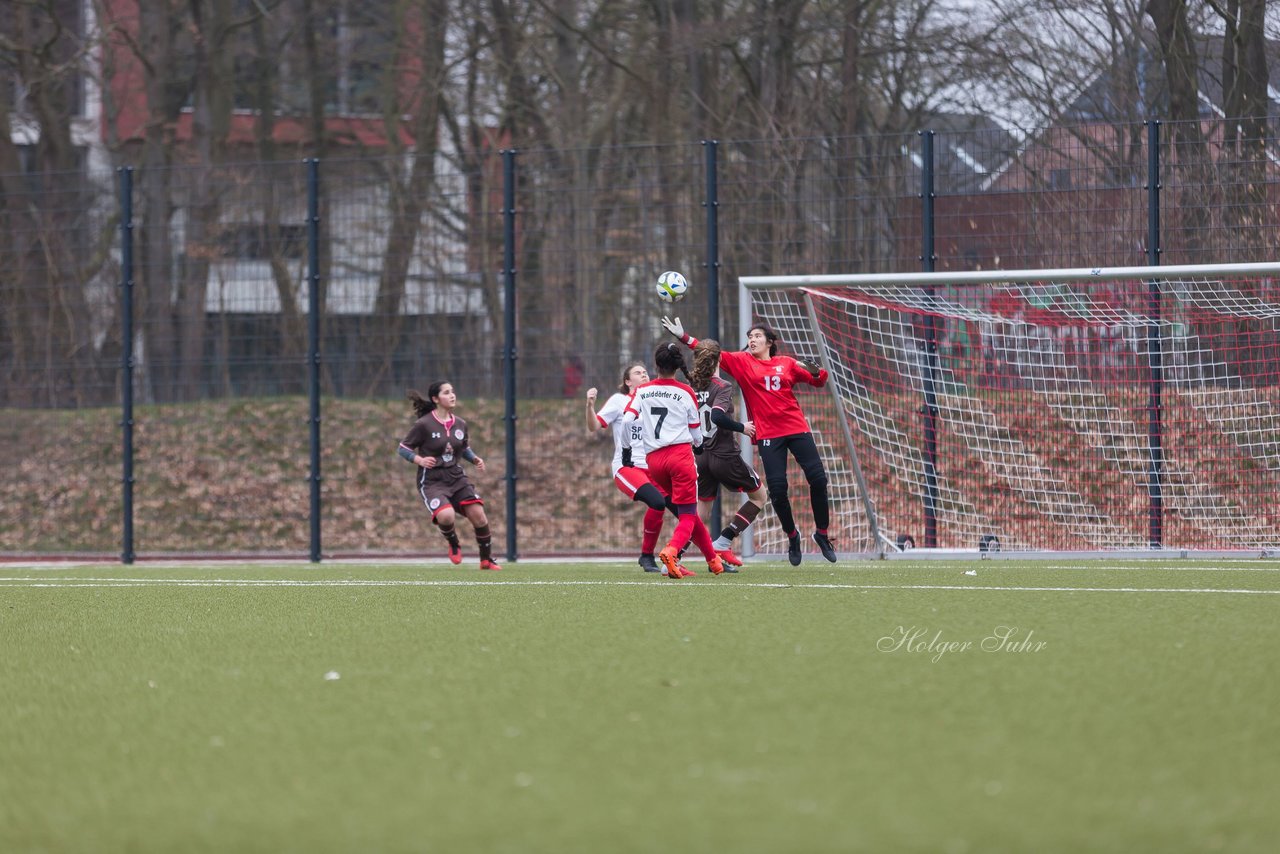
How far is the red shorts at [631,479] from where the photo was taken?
35.0ft

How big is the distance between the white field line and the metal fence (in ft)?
11.4

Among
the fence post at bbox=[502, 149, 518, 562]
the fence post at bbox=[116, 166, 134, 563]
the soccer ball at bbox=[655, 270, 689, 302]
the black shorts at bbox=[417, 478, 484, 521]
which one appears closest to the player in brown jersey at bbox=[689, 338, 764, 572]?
the soccer ball at bbox=[655, 270, 689, 302]

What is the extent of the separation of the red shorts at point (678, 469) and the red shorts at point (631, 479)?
8 centimetres

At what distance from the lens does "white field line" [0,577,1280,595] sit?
8812 millimetres

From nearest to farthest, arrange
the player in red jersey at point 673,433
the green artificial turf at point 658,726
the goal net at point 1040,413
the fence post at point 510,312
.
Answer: the green artificial turf at point 658,726 → the player in red jersey at point 673,433 → the goal net at point 1040,413 → the fence post at point 510,312

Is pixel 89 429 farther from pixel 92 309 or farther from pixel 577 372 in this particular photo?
pixel 577 372

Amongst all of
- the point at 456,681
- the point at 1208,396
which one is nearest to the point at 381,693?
the point at 456,681

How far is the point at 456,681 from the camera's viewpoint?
225 inches

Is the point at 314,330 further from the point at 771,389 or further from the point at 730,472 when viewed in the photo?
the point at 771,389

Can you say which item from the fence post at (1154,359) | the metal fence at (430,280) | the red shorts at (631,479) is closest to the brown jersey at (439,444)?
the metal fence at (430,280)

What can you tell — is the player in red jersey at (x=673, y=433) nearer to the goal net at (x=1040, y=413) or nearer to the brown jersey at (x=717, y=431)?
the brown jersey at (x=717, y=431)

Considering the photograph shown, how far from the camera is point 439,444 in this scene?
13008 millimetres

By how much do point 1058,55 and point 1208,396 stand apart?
7825mm

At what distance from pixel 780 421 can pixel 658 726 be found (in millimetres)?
6681
